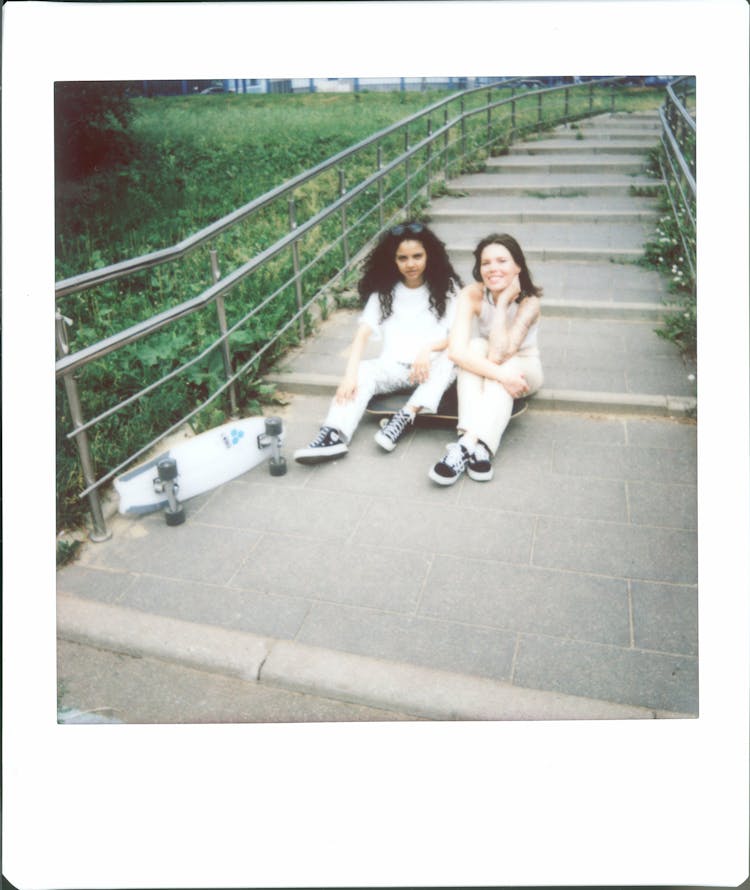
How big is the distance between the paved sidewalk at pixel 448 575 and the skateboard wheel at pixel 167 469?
220 mm

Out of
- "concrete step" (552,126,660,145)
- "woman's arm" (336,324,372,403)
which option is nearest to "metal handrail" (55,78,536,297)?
"woman's arm" (336,324,372,403)

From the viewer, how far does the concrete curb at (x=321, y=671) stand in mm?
1886

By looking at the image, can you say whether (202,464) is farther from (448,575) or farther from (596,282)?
(596,282)

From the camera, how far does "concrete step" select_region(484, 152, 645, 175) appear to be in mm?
5891

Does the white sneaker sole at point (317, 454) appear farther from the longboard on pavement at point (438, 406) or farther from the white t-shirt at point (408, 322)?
the white t-shirt at point (408, 322)

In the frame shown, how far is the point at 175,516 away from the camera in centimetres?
268

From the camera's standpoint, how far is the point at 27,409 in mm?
1644

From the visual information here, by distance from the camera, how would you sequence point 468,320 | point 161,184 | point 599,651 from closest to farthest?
point 599,651
point 468,320
point 161,184

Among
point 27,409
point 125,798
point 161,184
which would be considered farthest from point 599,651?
point 161,184

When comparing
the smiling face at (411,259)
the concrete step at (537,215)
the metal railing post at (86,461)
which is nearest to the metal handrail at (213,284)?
the metal railing post at (86,461)

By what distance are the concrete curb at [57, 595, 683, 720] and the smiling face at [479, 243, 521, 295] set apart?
5.97 feet

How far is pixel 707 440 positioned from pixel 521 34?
3.35 feet

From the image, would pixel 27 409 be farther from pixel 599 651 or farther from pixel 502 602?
pixel 599 651

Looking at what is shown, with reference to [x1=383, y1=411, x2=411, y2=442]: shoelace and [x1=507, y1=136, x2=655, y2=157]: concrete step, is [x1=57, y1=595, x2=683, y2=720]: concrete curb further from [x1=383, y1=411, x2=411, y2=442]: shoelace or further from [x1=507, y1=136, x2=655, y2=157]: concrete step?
[x1=507, y1=136, x2=655, y2=157]: concrete step
